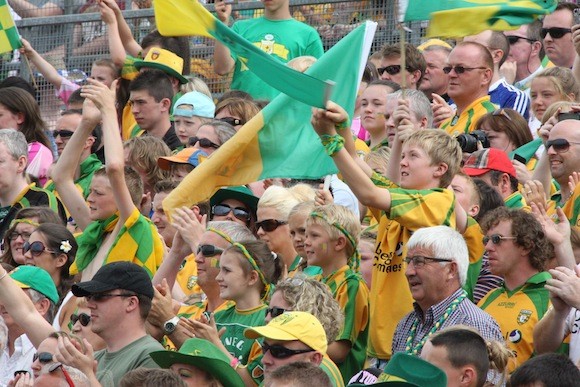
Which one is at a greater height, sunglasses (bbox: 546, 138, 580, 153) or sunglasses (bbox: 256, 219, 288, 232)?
sunglasses (bbox: 546, 138, 580, 153)

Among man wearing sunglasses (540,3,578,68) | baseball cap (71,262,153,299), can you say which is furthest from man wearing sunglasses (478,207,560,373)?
man wearing sunglasses (540,3,578,68)

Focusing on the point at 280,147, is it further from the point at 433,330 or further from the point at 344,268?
the point at 433,330

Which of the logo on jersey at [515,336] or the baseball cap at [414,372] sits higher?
the baseball cap at [414,372]

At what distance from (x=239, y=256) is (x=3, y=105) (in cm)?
495

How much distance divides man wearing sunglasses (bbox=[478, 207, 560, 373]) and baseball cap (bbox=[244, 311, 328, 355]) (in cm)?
136

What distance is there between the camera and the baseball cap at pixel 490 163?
10156mm

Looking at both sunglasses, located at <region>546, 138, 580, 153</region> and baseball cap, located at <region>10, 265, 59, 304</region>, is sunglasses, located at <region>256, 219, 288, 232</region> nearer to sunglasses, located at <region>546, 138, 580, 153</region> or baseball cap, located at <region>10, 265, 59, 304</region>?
baseball cap, located at <region>10, 265, 59, 304</region>

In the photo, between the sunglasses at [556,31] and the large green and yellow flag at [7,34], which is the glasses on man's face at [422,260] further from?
the large green and yellow flag at [7,34]

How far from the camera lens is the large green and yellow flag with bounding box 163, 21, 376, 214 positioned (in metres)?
9.42

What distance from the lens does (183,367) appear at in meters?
7.83

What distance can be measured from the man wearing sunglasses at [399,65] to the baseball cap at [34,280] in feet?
12.7

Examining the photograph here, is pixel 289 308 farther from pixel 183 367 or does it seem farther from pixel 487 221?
pixel 487 221

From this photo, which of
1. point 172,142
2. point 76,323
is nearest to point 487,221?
point 76,323

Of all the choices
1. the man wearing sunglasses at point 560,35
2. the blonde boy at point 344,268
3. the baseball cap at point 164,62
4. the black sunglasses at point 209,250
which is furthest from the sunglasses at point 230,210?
the man wearing sunglasses at point 560,35
